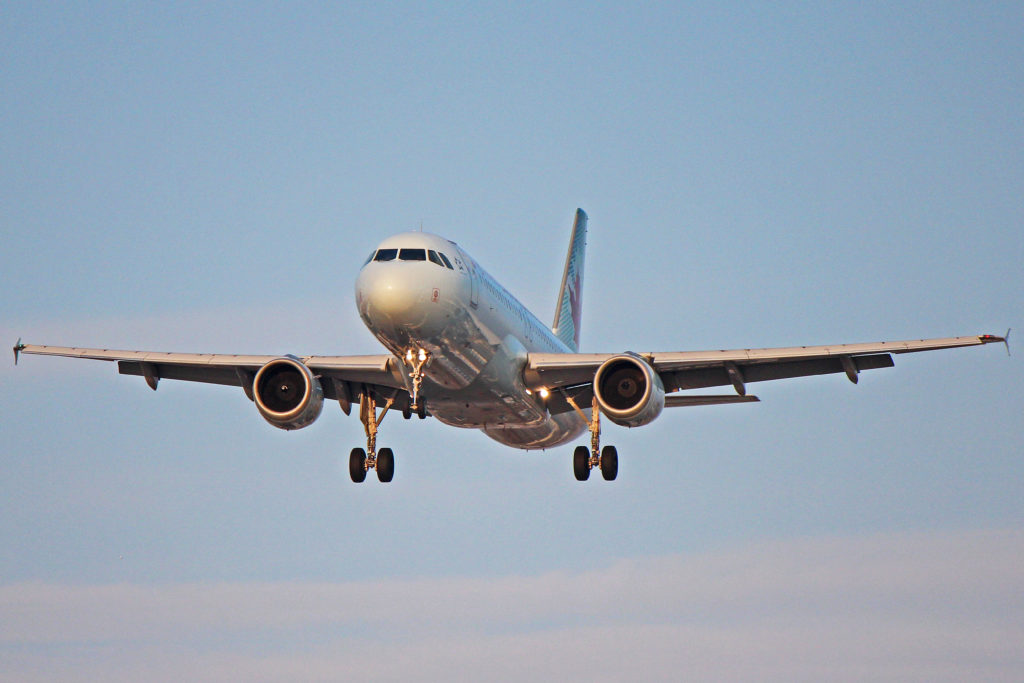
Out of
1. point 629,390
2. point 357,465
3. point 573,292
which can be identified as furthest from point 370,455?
point 573,292

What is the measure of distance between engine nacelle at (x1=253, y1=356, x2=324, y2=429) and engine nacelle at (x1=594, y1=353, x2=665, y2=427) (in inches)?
276

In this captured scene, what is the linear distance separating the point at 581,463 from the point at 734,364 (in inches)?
218

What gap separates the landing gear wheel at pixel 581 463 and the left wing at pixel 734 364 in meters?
1.80

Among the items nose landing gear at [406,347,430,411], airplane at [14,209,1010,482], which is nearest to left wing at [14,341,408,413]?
airplane at [14,209,1010,482]

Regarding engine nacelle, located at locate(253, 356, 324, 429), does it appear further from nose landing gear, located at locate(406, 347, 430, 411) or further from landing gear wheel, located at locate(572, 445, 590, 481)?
landing gear wheel, located at locate(572, 445, 590, 481)

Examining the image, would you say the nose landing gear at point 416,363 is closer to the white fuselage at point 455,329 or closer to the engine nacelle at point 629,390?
the white fuselage at point 455,329

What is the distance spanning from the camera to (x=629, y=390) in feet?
120

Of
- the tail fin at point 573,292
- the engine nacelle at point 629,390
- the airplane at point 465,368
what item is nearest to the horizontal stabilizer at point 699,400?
the airplane at point 465,368

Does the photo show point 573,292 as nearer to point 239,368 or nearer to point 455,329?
point 239,368

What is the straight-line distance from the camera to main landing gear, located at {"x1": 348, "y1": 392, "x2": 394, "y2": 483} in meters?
39.2

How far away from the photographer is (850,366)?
121 feet

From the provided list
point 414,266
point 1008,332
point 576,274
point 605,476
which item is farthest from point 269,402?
point 576,274

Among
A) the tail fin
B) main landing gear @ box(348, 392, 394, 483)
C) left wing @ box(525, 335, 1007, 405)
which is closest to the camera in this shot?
left wing @ box(525, 335, 1007, 405)

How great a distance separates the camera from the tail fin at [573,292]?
192 feet
